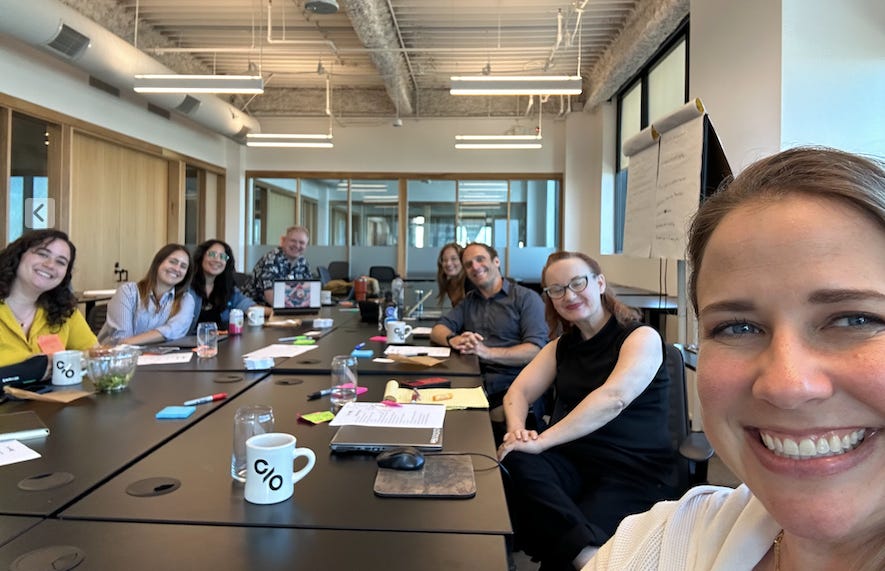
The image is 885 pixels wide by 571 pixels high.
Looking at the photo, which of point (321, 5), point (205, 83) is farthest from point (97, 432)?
point (321, 5)

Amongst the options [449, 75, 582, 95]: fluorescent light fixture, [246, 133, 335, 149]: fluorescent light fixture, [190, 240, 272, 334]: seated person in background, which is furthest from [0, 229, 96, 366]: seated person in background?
[246, 133, 335, 149]: fluorescent light fixture

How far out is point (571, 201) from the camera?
27.5ft

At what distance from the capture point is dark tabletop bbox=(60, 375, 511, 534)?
971 mm

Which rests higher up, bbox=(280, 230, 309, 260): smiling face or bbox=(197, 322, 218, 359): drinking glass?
bbox=(280, 230, 309, 260): smiling face

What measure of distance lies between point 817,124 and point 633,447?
7.52 ft

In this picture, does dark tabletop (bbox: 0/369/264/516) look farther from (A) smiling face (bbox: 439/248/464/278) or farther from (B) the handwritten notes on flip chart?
(A) smiling face (bbox: 439/248/464/278)

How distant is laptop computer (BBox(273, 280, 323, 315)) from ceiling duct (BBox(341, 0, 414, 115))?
2.48 meters

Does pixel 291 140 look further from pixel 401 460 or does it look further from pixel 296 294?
pixel 401 460

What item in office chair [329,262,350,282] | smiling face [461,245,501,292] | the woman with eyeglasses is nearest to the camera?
the woman with eyeglasses

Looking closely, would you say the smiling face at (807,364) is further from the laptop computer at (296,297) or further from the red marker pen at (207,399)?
the laptop computer at (296,297)

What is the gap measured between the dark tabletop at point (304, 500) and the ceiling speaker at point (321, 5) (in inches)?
174

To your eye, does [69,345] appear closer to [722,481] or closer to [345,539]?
[345,539]

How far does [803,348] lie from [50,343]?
2.59 meters

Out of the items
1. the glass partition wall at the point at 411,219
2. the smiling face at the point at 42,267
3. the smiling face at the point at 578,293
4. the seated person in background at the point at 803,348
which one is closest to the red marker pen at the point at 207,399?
the smiling face at the point at 42,267
